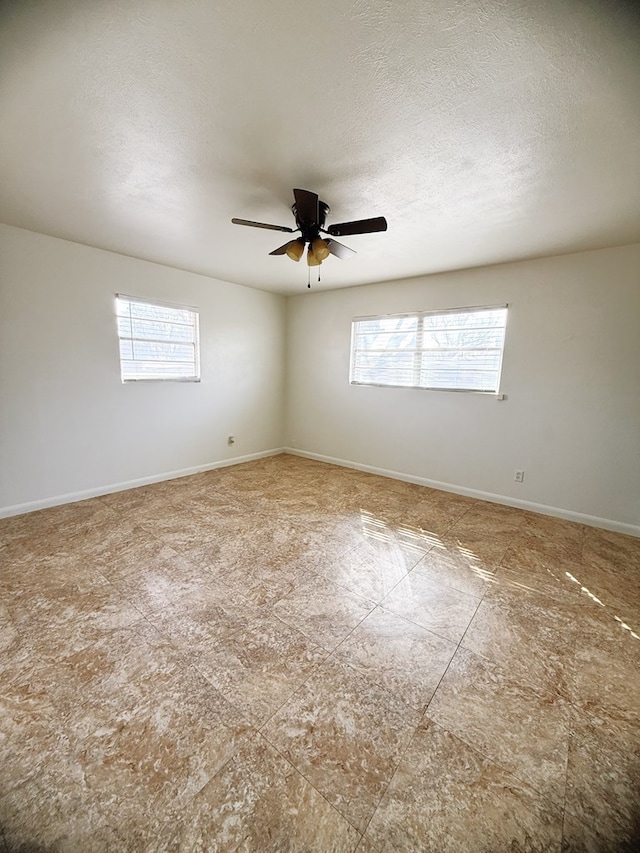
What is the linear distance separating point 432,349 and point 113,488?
421 centimetres

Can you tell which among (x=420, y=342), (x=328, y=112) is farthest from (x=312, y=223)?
(x=420, y=342)

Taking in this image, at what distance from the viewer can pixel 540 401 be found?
345cm

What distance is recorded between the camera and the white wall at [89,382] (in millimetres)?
3051

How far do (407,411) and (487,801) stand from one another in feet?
12.0

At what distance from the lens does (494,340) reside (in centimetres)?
370

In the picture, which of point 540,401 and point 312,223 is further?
point 540,401

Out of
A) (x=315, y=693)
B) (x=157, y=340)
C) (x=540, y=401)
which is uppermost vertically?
(x=157, y=340)

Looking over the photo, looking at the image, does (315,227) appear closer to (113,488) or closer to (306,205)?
(306,205)

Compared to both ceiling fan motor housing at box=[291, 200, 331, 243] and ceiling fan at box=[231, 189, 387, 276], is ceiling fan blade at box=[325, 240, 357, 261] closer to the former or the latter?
ceiling fan at box=[231, 189, 387, 276]

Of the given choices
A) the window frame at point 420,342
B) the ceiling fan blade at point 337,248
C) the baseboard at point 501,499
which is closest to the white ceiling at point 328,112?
the ceiling fan blade at point 337,248

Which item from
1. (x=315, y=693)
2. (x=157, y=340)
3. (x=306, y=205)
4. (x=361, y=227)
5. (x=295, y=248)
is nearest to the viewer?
(x=315, y=693)

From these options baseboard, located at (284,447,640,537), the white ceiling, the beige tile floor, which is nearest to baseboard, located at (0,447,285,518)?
the beige tile floor

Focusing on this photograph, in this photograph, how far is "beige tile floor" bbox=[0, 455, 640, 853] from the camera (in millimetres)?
1038

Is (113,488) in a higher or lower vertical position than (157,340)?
lower
